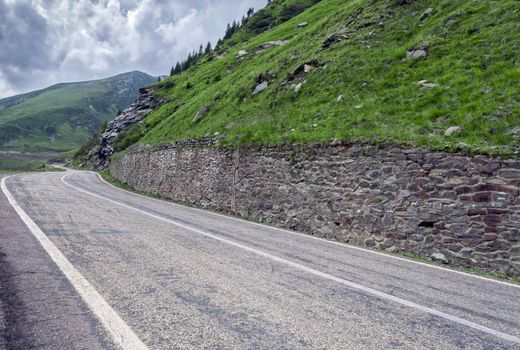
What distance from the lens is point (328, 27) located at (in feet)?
80.8

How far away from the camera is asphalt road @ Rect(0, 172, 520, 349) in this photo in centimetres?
294

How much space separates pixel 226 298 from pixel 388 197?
6.77 m

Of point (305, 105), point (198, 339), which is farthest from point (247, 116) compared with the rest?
point (198, 339)

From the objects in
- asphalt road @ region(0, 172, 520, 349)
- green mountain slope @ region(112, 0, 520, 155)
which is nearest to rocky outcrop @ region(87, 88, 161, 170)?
green mountain slope @ region(112, 0, 520, 155)

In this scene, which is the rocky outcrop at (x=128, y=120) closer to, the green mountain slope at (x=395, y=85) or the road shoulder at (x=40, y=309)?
the green mountain slope at (x=395, y=85)

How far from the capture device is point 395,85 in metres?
13.6

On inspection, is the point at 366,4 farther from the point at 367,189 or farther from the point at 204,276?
the point at 204,276

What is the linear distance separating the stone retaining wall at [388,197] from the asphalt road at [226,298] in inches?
57.3

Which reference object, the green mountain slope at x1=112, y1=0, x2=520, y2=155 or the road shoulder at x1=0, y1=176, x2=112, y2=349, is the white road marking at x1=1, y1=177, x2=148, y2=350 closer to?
the road shoulder at x1=0, y1=176, x2=112, y2=349

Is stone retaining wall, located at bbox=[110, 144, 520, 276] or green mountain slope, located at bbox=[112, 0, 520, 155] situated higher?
green mountain slope, located at bbox=[112, 0, 520, 155]

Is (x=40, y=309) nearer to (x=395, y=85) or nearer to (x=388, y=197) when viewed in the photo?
(x=388, y=197)

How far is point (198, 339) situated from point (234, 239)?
4882 mm

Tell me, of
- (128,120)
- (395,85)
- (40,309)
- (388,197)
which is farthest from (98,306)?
(128,120)

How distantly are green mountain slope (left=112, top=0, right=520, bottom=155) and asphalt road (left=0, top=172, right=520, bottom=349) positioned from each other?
4921 millimetres
